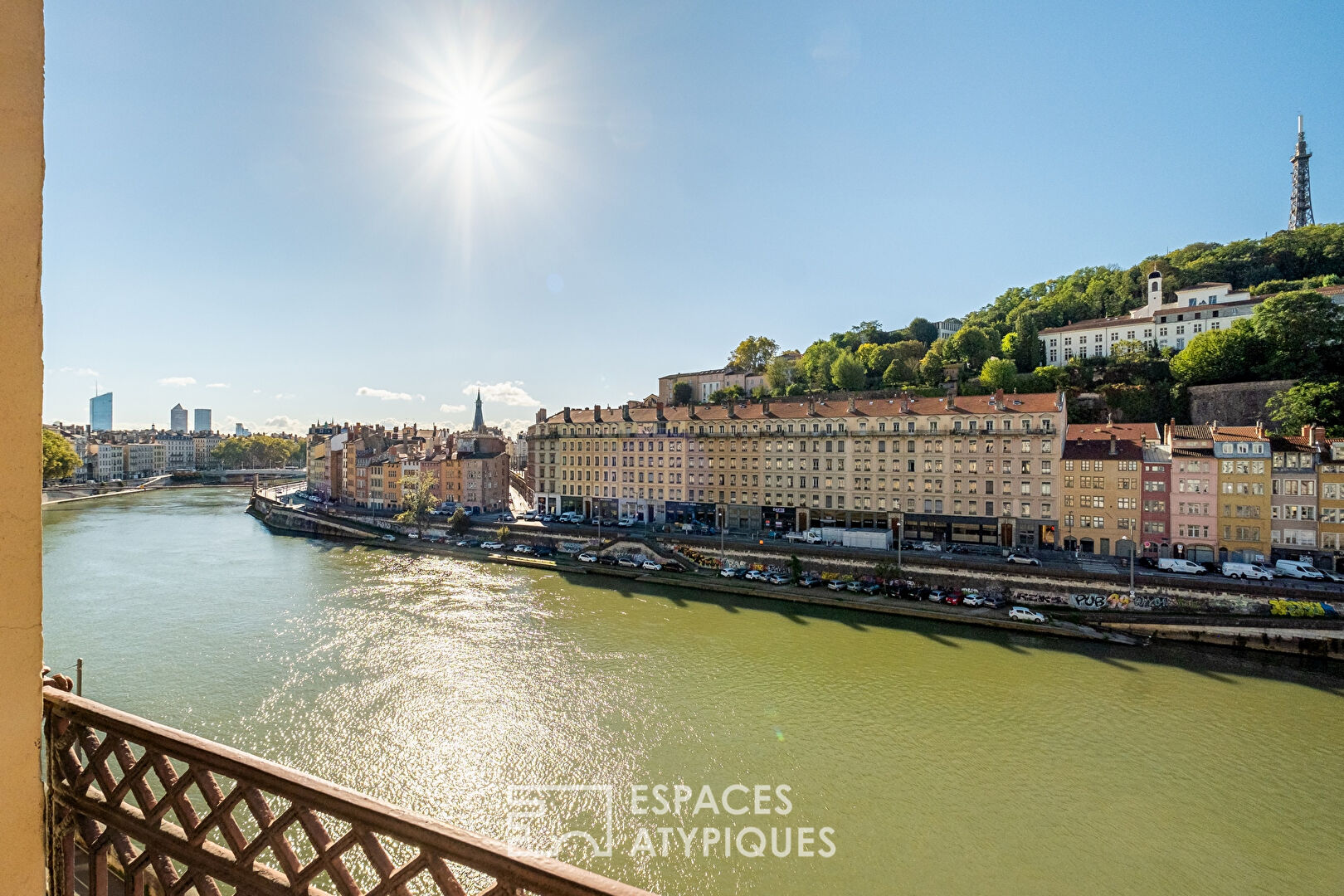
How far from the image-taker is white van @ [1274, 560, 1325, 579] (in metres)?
21.9

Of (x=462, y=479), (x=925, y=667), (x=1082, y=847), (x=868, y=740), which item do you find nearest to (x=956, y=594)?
(x=925, y=667)

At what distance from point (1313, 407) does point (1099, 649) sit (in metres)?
20.0

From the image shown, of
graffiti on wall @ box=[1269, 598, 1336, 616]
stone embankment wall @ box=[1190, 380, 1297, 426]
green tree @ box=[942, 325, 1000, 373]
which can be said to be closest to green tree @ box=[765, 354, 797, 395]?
green tree @ box=[942, 325, 1000, 373]

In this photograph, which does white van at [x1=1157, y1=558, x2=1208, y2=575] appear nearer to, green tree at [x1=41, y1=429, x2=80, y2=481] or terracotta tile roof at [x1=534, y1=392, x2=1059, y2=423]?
terracotta tile roof at [x1=534, y1=392, x2=1059, y2=423]

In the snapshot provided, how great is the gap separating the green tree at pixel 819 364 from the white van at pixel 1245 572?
28733 millimetres

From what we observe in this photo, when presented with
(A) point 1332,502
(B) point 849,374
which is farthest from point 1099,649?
(B) point 849,374

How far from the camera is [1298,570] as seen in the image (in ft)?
72.8

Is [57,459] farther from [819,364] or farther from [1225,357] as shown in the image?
[1225,357]

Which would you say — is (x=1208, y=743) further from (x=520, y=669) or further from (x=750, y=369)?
(x=750, y=369)

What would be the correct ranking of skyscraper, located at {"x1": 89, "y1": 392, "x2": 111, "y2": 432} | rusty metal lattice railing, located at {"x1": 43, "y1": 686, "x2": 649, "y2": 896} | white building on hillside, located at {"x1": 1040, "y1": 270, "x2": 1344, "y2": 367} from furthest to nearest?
skyscraper, located at {"x1": 89, "y1": 392, "x2": 111, "y2": 432}, white building on hillside, located at {"x1": 1040, "y1": 270, "x2": 1344, "y2": 367}, rusty metal lattice railing, located at {"x1": 43, "y1": 686, "x2": 649, "y2": 896}

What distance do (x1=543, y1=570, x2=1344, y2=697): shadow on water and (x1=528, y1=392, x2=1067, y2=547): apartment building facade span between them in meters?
9.35

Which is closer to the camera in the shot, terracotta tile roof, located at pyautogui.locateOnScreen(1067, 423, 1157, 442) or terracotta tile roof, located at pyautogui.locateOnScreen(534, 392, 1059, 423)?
terracotta tile roof, located at pyautogui.locateOnScreen(1067, 423, 1157, 442)

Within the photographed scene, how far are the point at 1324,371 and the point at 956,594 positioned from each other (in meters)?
26.8

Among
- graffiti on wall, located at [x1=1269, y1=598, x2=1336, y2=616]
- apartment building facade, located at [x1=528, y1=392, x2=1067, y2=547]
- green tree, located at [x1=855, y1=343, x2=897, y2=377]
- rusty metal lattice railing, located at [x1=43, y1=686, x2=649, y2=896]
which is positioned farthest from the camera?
green tree, located at [x1=855, y1=343, x2=897, y2=377]
